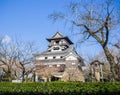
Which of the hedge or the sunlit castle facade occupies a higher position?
the sunlit castle facade

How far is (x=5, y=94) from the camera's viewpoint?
59.3 ft

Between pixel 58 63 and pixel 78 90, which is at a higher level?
pixel 58 63

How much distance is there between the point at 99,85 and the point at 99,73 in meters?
17.0

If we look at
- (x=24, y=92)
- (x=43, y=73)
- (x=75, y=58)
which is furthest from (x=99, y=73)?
(x=24, y=92)

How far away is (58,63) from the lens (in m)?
44.0

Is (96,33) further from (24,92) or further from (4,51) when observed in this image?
(4,51)

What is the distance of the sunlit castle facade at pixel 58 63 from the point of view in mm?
40781

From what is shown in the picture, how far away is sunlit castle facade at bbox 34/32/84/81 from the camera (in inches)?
1606

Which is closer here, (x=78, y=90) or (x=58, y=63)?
(x=78, y=90)

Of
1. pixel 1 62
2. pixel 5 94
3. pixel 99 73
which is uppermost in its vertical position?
pixel 1 62

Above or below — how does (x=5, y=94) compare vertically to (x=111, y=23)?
below

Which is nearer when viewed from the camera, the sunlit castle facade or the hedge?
the hedge

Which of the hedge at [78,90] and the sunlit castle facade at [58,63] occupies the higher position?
the sunlit castle facade at [58,63]

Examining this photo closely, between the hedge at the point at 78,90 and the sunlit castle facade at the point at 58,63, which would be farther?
the sunlit castle facade at the point at 58,63
